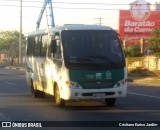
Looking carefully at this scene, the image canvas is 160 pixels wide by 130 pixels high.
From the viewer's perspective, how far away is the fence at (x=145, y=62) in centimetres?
5322

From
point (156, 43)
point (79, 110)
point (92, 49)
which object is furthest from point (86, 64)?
point (156, 43)

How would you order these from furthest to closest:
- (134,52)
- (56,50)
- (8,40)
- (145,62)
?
1. (8,40)
2. (134,52)
3. (145,62)
4. (56,50)

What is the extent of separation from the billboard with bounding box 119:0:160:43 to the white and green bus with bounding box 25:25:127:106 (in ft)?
186

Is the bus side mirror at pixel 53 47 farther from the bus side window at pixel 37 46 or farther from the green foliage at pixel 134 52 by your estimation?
the green foliage at pixel 134 52

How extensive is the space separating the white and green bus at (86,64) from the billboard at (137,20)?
56.7 metres

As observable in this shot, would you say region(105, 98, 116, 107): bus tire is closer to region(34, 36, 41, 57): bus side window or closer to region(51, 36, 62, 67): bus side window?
region(51, 36, 62, 67): bus side window

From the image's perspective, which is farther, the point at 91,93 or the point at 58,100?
the point at 58,100

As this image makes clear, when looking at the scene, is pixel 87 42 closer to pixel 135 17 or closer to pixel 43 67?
pixel 43 67

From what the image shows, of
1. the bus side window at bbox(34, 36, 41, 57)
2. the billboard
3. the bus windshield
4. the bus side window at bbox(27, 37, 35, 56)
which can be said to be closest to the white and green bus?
the bus windshield

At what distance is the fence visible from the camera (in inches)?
2095

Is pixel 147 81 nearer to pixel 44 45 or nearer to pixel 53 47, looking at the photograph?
pixel 44 45

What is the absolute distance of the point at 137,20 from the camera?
74.4 metres

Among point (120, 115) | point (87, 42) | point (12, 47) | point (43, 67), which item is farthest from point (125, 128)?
point (12, 47)

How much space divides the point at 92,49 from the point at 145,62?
39035 mm
